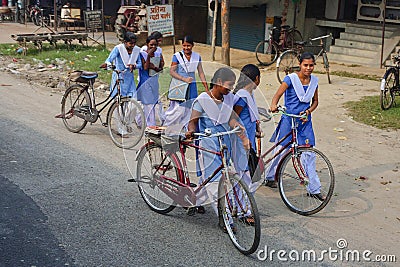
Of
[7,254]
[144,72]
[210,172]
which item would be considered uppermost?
[144,72]

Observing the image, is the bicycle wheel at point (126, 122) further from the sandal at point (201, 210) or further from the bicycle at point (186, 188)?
the sandal at point (201, 210)

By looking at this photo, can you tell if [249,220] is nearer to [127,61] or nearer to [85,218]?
[85,218]

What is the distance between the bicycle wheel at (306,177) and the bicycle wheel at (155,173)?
129 cm

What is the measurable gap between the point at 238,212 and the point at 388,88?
6204 mm

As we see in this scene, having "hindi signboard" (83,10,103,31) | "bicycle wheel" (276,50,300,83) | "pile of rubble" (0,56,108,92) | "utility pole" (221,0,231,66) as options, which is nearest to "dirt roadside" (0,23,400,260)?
"bicycle wheel" (276,50,300,83)

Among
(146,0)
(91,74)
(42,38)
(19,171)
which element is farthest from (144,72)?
(146,0)

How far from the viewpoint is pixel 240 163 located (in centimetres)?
557

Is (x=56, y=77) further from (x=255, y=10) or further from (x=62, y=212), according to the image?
(x=62, y=212)

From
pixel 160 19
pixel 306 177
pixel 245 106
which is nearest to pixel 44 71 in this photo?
pixel 160 19

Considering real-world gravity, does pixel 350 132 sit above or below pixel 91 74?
below

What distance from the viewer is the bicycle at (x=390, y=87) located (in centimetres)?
1015

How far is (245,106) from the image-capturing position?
574 centimetres

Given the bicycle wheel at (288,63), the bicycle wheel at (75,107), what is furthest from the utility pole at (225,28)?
the bicycle wheel at (75,107)

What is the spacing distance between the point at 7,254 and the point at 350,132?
6133 mm
